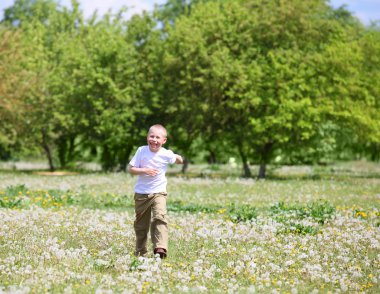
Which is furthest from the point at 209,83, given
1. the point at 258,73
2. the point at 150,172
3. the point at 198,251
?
the point at 150,172

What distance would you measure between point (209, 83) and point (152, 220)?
2986 centimetres

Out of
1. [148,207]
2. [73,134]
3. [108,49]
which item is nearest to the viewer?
[148,207]

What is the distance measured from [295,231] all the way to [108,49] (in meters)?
33.2

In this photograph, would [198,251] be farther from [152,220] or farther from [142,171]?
[142,171]

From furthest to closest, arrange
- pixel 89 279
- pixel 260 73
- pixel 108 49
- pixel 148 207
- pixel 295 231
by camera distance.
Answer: pixel 108 49
pixel 260 73
pixel 295 231
pixel 148 207
pixel 89 279

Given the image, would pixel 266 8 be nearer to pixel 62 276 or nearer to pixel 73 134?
pixel 73 134

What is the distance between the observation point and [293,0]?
131 ft

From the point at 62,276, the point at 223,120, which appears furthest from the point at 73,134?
the point at 62,276

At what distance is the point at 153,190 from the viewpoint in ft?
34.0

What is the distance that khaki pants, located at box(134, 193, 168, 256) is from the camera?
10.2 m

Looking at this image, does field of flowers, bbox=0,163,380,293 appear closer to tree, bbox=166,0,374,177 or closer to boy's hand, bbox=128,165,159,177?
boy's hand, bbox=128,165,159,177

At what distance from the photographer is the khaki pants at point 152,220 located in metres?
10.2

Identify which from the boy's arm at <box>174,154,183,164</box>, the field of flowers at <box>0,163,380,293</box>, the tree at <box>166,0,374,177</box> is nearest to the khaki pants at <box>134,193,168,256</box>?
the field of flowers at <box>0,163,380,293</box>

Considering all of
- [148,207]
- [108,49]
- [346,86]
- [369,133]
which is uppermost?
[108,49]
